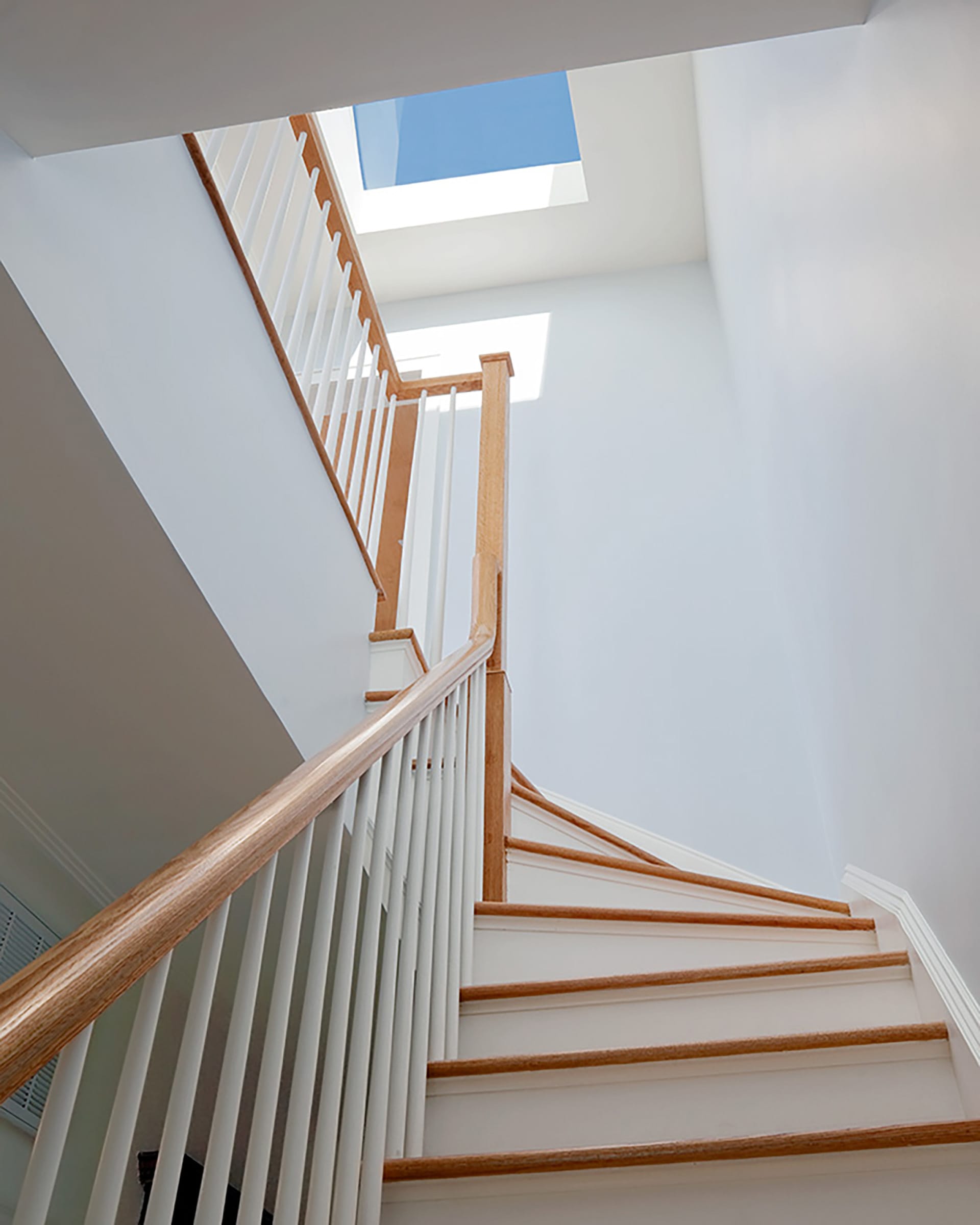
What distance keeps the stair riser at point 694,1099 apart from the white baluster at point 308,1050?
55 cm

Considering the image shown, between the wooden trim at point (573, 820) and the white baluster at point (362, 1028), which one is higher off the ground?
the wooden trim at point (573, 820)

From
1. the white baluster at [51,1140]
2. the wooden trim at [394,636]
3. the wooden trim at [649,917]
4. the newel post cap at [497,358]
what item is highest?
the newel post cap at [497,358]

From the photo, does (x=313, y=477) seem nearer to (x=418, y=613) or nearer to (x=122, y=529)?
(x=122, y=529)

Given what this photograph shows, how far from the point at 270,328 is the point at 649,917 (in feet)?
5.02

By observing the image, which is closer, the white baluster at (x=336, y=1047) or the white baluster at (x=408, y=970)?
the white baluster at (x=336, y=1047)

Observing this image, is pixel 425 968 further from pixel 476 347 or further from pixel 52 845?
pixel 476 347

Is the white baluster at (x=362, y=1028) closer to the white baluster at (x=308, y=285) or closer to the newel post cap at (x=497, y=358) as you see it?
the white baluster at (x=308, y=285)

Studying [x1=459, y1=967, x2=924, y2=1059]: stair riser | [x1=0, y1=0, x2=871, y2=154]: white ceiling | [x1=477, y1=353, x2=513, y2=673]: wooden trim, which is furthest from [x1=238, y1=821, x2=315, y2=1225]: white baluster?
[x1=477, y1=353, x2=513, y2=673]: wooden trim

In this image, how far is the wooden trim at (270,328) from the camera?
6.14ft

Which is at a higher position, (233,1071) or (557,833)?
(557,833)

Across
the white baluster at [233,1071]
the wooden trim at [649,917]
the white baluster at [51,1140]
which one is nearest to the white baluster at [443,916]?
the wooden trim at [649,917]

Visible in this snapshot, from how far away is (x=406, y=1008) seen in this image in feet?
5.58

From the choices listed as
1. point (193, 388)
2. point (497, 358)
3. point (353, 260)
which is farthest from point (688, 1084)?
→ point (497, 358)

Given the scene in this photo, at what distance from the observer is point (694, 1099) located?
177 centimetres
